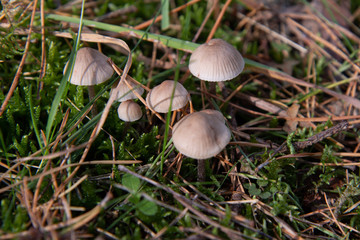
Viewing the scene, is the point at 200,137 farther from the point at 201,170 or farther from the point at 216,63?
the point at 216,63

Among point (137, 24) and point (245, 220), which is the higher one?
point (137, 24)

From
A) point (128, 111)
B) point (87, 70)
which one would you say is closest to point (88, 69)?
point (87, 70)

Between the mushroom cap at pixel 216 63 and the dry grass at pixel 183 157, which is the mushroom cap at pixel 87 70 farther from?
the mushroom cap at pixel 216 63

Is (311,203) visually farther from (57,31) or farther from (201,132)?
(57,31)

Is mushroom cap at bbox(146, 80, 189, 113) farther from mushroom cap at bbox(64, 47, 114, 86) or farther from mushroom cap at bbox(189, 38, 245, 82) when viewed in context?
mushroom cap at bbox(64, 47, 114, 86)

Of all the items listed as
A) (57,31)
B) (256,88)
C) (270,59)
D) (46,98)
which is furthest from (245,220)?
(57,31)
